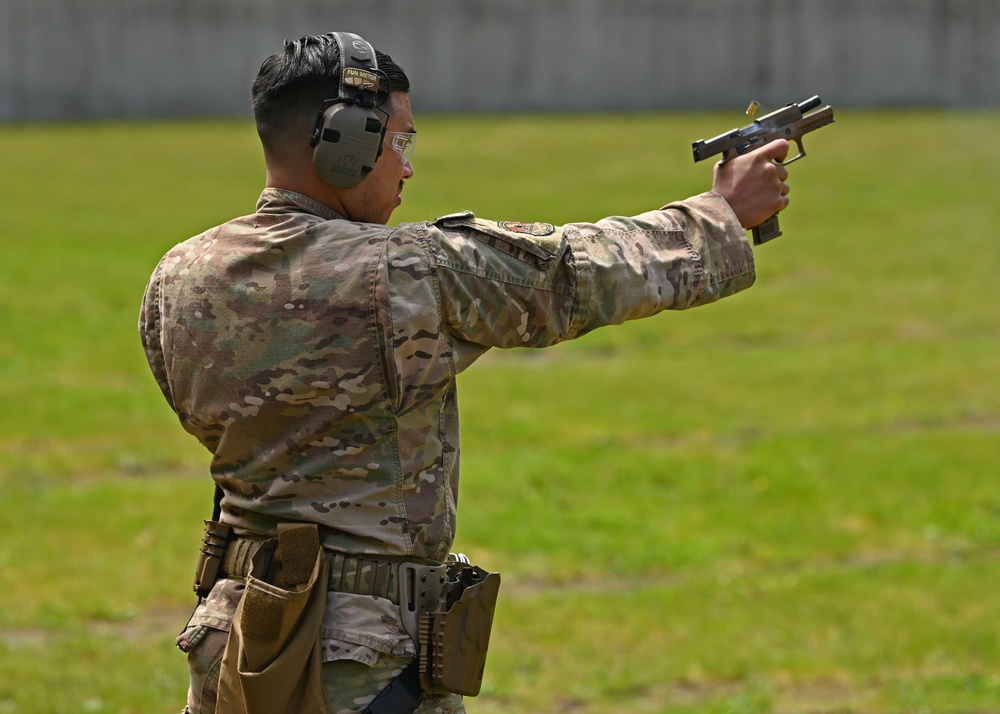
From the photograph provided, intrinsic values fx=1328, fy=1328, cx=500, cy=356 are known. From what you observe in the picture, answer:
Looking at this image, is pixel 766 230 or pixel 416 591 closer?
pixel 416 591

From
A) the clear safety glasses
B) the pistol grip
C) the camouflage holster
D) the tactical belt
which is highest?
the clear safety glasses

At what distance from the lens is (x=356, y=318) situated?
8.45 ft

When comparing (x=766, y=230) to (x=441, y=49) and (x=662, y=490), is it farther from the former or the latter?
(x=441, y=49)

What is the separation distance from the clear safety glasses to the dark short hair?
7cm

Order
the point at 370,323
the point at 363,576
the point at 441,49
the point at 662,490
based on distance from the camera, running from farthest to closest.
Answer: the point at 441,49 < the point at 662,490 < the point at 363,576 < the point at 370,323

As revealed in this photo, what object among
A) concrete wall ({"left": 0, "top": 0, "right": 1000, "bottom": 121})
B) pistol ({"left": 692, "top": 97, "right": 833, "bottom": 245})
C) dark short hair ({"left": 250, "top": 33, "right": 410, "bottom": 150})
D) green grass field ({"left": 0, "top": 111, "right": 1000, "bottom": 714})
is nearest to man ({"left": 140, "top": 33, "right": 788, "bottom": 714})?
dark short hair ({"left": 250, "top": 33, "right": 410, "bottom": 150})

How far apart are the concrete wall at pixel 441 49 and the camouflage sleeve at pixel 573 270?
31585 mm

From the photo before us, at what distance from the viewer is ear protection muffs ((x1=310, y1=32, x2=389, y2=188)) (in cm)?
262

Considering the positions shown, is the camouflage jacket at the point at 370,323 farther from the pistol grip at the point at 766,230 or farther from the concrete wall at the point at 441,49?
the concrete wall at the point at 441,49

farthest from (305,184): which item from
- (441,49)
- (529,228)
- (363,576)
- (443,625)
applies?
(441,49)

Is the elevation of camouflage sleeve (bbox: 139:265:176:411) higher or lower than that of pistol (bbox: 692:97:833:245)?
lower

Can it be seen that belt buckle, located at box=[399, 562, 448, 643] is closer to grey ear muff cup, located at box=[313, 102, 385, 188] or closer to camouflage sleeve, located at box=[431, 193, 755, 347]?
camouflage sleeve, located at box=[431, 193, 755, 347]

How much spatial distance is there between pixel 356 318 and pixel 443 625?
2.17 feet

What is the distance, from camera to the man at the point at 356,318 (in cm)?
259
